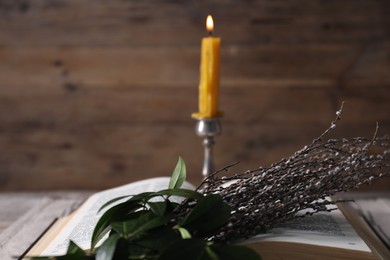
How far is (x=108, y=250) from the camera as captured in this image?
0.57 metres

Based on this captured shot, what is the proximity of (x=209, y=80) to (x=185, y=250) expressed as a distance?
0.58m

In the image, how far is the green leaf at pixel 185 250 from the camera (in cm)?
56

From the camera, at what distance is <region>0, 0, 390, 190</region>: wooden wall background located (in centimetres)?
208

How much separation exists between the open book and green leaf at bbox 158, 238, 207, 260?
4.4 inches

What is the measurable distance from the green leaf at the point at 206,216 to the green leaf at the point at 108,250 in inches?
3.3

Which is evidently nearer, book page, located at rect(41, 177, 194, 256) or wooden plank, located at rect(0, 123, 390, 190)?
book page, located at rect(41, 177, 194, 256)

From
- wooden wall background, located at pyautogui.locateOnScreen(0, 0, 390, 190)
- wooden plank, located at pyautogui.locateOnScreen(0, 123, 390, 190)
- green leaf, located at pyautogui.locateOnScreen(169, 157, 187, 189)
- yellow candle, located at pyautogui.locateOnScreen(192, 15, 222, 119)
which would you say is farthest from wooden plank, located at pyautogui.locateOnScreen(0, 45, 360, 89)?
green leaf, located at pyautogui.locateOnScreen(169, 157, 187, 189)

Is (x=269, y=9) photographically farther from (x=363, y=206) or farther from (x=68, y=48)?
(x=363, y=206)

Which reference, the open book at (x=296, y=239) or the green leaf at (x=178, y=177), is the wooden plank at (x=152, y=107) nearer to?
the open book at (x=296, y=239)

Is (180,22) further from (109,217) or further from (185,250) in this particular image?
(185,250)

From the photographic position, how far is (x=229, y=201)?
0.72 metres

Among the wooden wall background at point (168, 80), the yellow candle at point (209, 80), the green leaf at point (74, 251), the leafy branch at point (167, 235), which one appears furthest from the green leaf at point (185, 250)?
the wooden wall background at point (168, 80)

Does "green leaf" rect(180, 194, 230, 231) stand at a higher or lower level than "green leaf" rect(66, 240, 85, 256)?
higher

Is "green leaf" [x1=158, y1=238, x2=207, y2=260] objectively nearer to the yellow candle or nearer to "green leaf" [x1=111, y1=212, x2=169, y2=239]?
"green leaf" [x1=111, y1=212, x2=169, y2=239]
